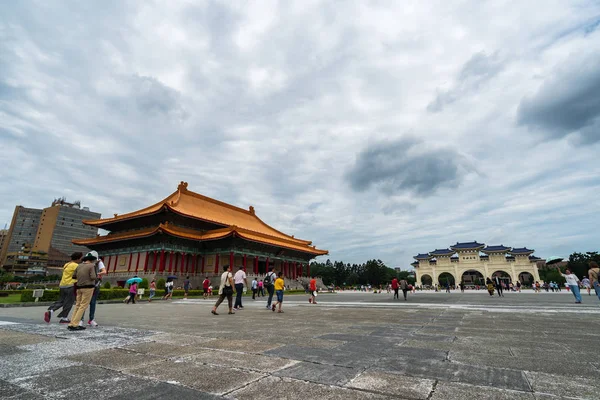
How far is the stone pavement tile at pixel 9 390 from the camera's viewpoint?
2.40 m

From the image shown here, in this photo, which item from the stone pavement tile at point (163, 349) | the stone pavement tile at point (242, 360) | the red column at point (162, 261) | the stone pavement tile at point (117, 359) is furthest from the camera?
the red column at point (162, 261)

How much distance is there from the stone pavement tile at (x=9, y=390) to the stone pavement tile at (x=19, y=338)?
2.30 metres

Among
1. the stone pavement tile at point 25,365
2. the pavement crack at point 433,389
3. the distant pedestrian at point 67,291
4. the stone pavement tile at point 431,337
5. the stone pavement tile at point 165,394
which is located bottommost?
the stone pavement tile at point 165,394

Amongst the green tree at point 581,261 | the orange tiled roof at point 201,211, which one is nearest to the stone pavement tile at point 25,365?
the orange tiled roof at point 201,211

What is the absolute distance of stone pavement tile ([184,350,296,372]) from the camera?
10.3 ft

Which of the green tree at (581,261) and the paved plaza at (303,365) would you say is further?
the green tree at (581,261)

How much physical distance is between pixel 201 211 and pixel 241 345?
37187 mm

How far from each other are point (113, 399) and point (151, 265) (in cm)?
3401

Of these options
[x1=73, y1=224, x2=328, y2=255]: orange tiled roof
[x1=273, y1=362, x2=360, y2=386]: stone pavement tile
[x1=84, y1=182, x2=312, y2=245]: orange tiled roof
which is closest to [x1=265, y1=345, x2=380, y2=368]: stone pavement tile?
[x1=273, y1=362, x2=360, y2=386]: stone pavement tile

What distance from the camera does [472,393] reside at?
2.35 m

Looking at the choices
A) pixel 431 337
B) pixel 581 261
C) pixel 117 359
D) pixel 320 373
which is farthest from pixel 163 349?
pixel 581 261

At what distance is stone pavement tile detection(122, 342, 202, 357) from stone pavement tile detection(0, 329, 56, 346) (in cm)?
169

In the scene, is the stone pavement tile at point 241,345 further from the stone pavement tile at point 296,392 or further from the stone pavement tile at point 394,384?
the stone pavement tile at point 394,384

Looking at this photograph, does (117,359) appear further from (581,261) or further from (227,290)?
(581,261)
